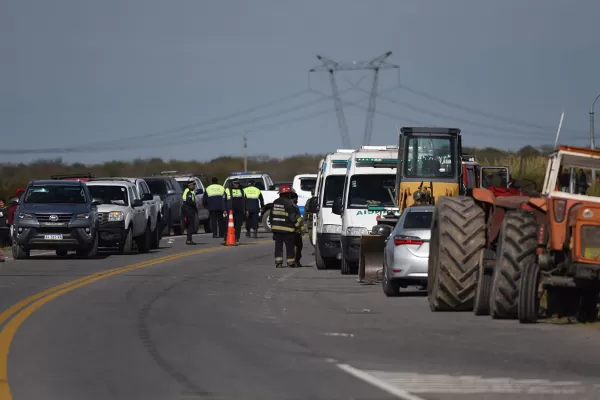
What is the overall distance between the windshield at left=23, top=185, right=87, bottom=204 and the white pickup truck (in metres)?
10.9

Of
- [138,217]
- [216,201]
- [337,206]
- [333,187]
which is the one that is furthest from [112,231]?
[337,206]

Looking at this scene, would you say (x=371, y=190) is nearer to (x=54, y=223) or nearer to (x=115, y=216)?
(x=54, y=223)

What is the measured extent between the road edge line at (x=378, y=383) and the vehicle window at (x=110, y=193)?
894 inches

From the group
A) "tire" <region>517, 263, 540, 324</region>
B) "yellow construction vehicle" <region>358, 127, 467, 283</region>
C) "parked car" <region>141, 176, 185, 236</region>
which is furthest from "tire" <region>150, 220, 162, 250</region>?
"tire" <region>517, 263, 540, 324</region>

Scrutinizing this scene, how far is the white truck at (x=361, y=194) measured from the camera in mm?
25797

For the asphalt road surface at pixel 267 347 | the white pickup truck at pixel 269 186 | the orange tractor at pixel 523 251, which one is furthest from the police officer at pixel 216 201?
the orange tractor at pixel 523 251

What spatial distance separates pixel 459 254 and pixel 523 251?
174 centimetres

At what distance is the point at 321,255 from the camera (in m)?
27.3

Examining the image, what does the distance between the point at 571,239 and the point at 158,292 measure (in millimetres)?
8759

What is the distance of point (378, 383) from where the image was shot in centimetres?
1098

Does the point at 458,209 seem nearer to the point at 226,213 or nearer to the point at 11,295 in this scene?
the point at 11,295

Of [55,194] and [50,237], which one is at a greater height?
[55,194]

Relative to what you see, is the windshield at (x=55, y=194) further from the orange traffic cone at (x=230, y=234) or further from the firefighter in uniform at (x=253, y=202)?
the firefighter in uniform at (x=253, y=202)

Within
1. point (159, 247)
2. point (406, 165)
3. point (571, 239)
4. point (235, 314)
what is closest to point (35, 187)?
point (159, 247)
